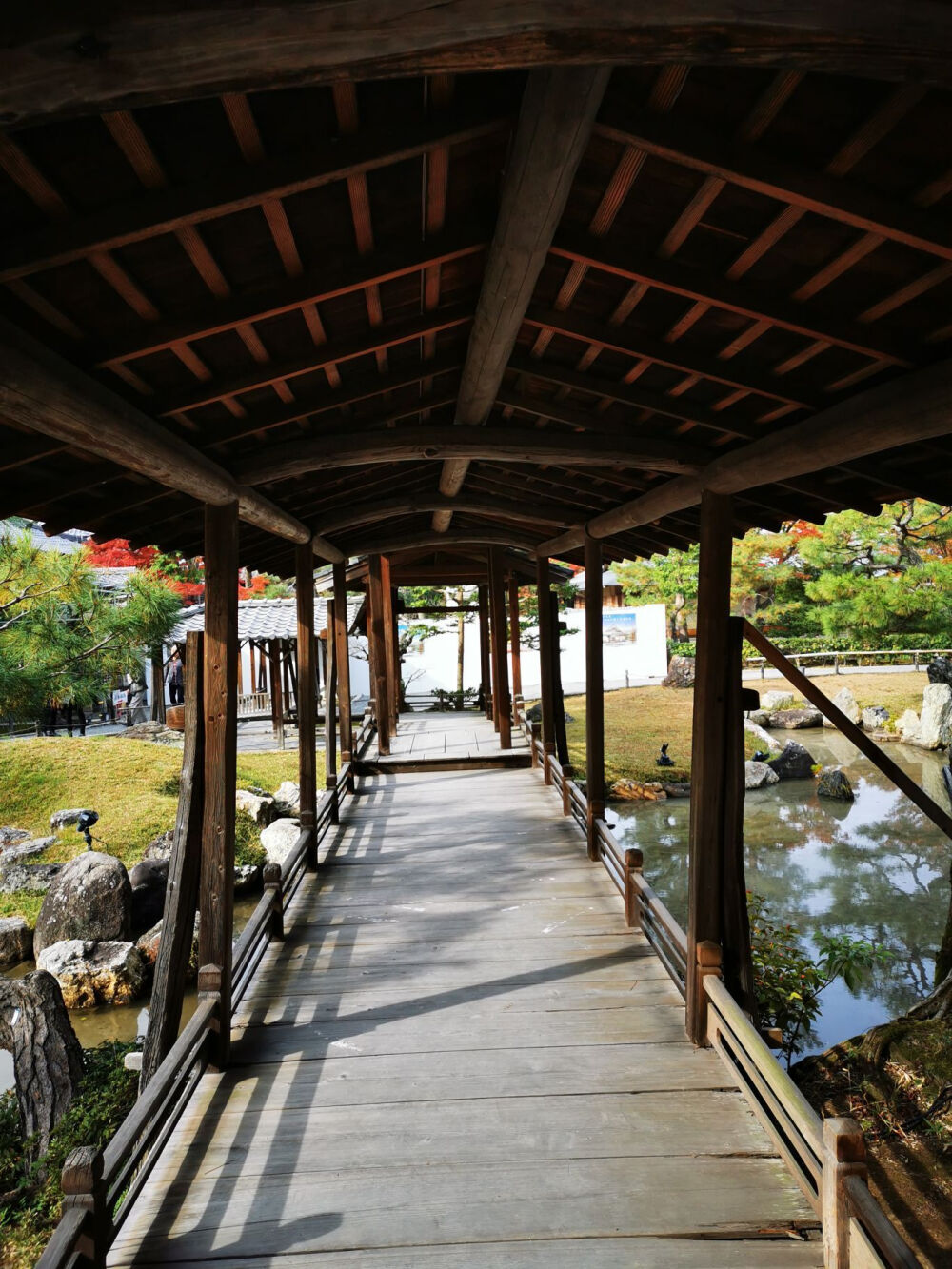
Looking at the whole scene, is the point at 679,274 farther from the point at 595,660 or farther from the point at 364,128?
the point at 595,660

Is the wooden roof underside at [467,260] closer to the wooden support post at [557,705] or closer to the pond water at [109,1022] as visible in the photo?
the pond water at [109,1022]

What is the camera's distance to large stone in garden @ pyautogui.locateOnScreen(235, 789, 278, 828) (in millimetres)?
11930

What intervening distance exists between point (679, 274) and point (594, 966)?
4.07 metres

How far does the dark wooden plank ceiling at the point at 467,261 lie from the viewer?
6.57 ft

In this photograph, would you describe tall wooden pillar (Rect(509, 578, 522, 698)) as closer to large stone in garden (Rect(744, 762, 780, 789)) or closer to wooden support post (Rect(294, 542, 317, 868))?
large stone in garden (Rect(744, 762, 780, 789))

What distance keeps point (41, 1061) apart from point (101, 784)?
7.68 m

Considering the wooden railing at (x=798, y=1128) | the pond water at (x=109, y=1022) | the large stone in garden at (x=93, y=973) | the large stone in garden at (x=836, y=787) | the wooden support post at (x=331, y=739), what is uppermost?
the wooden support post at (x=331, y=739)

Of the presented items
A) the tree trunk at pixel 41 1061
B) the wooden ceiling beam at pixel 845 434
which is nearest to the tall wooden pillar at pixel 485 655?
the tree trunk at pixel 41 1061

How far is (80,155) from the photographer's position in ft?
6.29

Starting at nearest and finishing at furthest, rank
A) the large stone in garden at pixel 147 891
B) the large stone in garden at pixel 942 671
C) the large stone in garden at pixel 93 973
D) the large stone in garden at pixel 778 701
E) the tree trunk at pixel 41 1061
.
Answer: the tree trunk at pixel 41 1061, the large stone in garden at pixel 93 973, the large stone in garden at pixel 147 891, the large stone in garden at pixel 942 671, the large stone in garden at pixel 778 701

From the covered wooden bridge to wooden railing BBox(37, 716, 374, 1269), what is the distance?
0.07 ft

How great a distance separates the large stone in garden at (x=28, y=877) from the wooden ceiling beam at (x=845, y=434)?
932cm

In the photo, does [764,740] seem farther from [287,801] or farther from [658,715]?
[287,801]

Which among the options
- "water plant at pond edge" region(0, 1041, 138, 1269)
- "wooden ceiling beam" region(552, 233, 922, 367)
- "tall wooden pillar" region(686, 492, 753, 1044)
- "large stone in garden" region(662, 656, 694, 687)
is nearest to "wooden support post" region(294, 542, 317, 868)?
"water plant at pond edge" region(0, 1041, 138, 1269)
